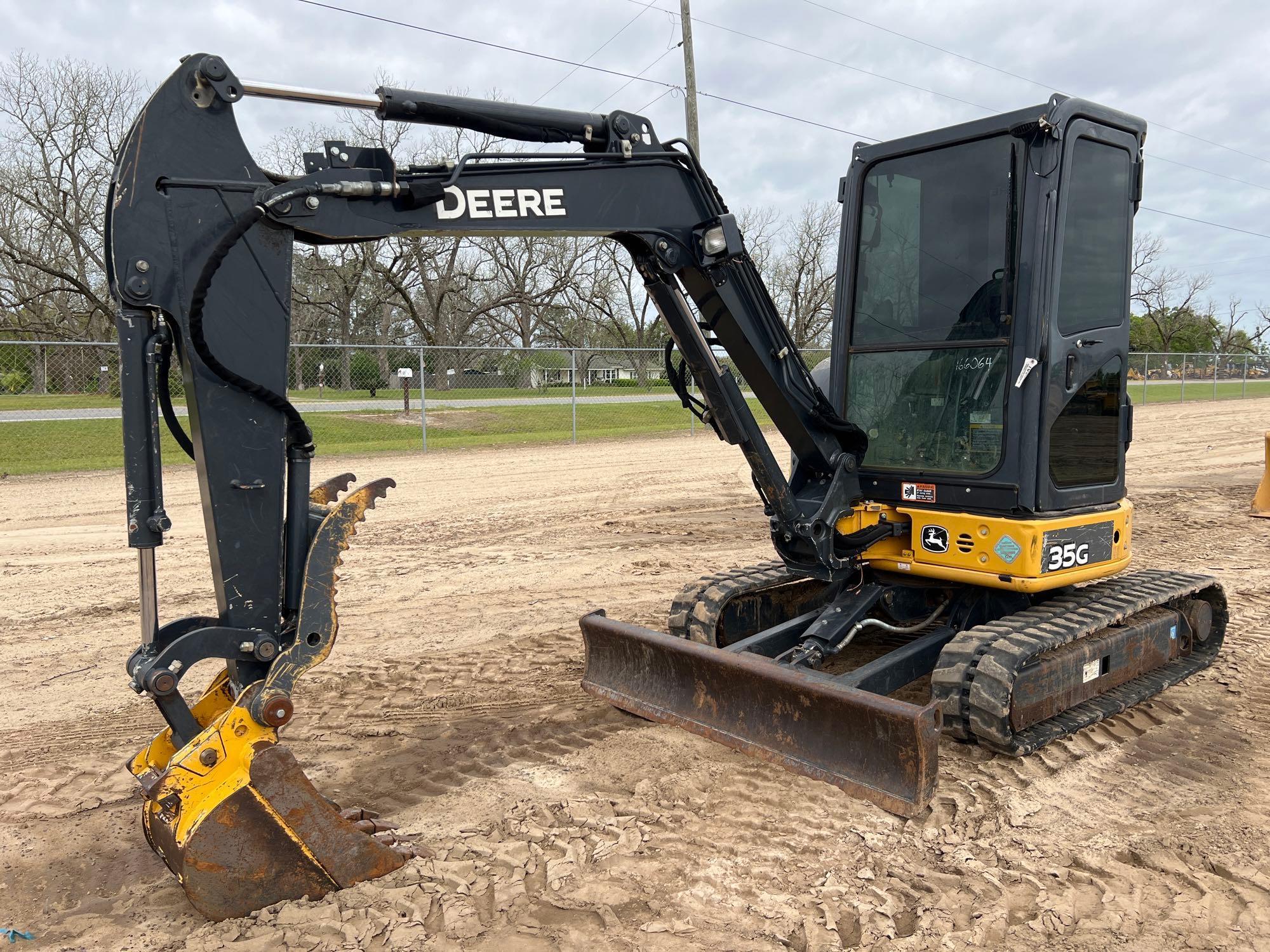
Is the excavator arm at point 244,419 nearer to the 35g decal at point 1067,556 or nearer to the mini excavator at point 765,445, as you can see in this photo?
the mini excavator at point 765,445

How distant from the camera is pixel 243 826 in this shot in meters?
2.96

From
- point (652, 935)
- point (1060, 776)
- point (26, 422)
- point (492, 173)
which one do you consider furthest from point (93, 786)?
point (26, 422)

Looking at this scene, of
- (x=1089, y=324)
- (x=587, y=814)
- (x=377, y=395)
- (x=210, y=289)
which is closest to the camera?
(x=210, y=289)

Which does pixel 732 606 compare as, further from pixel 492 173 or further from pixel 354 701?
pixel 492 173

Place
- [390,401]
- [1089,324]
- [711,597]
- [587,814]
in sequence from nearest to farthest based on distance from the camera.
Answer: [587,814]
[1089,324]
[711,597]
[390,401]

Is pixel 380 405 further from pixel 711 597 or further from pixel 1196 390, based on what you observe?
pixel 1196 390

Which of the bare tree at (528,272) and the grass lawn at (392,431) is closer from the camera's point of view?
the grass lawn at (392,431)

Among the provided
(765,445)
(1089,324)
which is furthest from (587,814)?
(1089,324)

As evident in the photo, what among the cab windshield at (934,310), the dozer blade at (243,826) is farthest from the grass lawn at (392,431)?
the cab windshield at (934,310)

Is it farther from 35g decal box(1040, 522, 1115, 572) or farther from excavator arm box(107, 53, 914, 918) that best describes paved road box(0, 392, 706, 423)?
35g decal box(1040, 522, 1115, 572)

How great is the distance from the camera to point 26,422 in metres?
15.0

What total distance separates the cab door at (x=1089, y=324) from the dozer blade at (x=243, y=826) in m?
3.35

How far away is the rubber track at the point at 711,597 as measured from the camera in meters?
5.08

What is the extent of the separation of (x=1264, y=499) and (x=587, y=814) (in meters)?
9.57
